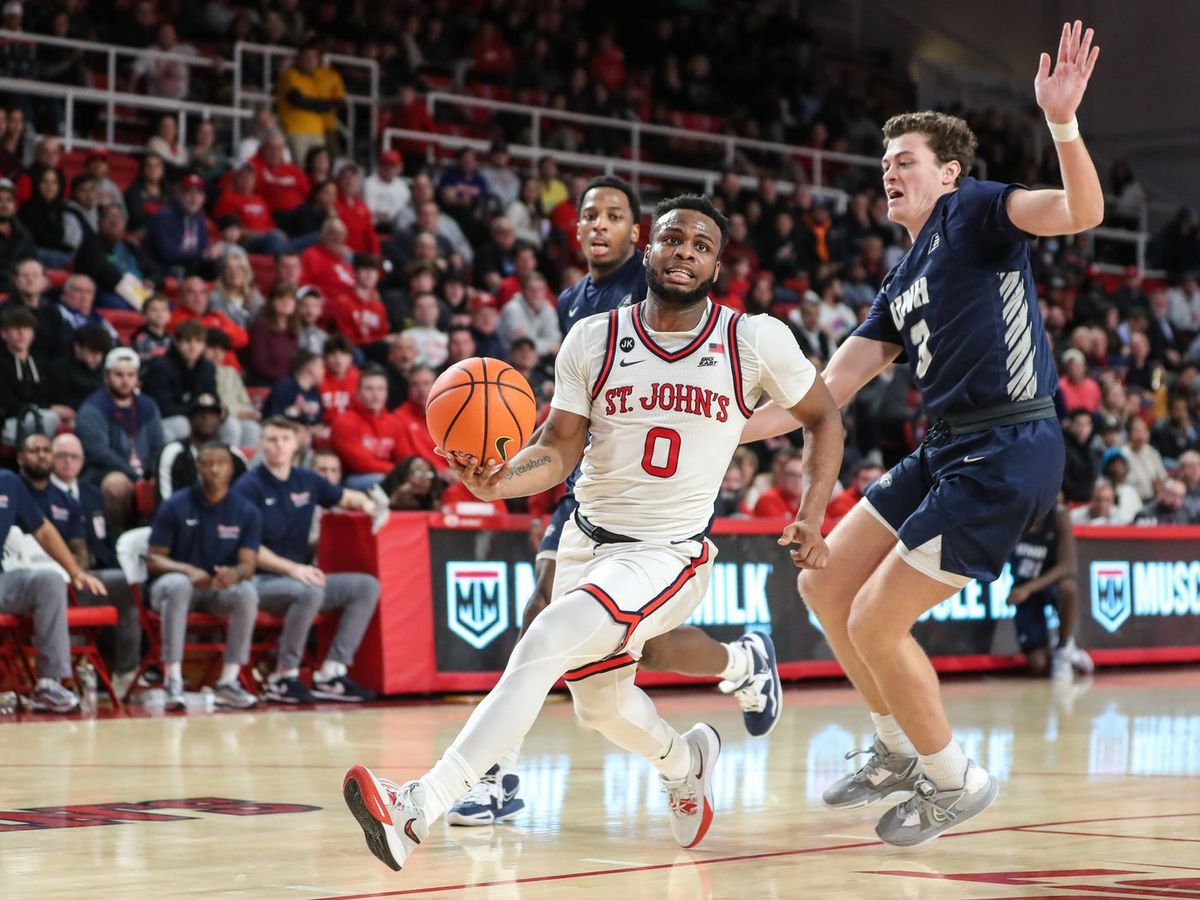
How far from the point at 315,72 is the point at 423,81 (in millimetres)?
3000

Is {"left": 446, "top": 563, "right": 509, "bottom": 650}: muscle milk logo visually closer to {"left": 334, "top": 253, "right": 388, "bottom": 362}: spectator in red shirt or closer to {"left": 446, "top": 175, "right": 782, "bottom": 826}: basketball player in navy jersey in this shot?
{"left": 334, "top": 253, "right": 388, "bottom": 362}: spectator in red shirt

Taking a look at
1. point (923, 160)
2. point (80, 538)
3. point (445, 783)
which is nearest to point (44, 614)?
point (80, 538)

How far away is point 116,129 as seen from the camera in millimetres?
18703

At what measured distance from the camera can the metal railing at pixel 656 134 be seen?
20.8 metres

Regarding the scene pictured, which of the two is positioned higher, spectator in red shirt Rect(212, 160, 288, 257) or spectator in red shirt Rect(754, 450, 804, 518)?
spectator in red shirt Rect(212, 160, 288, 257)

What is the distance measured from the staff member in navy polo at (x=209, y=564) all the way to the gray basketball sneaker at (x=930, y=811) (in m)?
6.47

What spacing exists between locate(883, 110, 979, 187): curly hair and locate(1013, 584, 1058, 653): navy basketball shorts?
990 cm

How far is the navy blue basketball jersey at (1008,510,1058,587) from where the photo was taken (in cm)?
1530

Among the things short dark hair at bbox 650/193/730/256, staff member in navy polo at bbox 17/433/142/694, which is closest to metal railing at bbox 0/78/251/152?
staff member in navy polo at bbox 17/433/142/694

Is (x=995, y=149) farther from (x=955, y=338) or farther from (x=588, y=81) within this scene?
(x=955, y=338)

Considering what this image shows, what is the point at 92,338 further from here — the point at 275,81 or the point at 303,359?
the point at 275,81

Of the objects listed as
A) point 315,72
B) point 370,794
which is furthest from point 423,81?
point 370,794

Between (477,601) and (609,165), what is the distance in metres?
10.0

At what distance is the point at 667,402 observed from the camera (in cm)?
559
